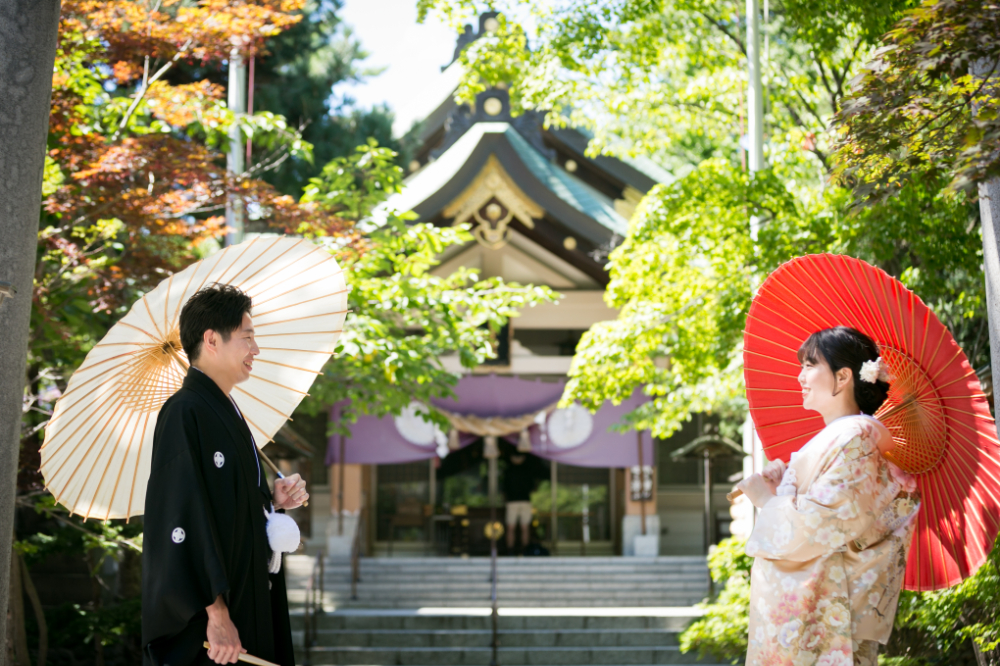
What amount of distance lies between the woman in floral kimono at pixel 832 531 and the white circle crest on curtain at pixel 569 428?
10.1m

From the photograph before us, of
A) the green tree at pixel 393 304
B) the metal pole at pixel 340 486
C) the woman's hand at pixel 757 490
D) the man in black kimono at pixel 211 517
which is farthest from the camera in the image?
the metal pole at pixel 340 486

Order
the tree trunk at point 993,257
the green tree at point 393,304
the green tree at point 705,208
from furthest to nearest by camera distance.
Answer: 1. the green tree at point 393,304
2. the green tree at point 705,208
3. the tree trunk at point 993,257

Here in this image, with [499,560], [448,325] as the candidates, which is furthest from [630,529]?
[448,325]

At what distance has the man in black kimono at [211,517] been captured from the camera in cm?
235

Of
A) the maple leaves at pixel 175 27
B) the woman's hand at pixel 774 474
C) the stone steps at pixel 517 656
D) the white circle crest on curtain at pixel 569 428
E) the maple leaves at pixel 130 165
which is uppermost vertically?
the maple leaves at pixel 175 27

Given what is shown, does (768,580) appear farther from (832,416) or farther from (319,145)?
(319,145)

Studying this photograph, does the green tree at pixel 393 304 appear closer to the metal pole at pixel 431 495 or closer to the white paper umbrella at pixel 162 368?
the white paper umbrella at pixel 162 368

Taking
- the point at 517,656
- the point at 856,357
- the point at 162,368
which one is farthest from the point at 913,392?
the point at 517,656

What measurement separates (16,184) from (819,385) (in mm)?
2662

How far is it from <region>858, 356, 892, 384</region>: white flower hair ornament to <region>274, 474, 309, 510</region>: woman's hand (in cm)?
174

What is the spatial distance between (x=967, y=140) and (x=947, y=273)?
11.9 ft

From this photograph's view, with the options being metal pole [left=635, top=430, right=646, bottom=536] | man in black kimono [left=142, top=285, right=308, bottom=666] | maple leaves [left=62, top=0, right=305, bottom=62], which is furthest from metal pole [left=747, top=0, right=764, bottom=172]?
metal pole [left=635, top=430, right=646, bottom=536]

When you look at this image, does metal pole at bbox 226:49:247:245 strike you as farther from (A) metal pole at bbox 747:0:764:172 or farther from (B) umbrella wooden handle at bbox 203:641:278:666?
(B) umbrella wooden handle at bbox 203:641:278:666

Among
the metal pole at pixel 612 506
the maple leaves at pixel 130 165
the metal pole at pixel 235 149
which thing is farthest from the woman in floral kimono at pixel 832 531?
the metal pole at pixel 612 506
